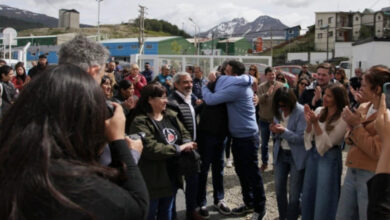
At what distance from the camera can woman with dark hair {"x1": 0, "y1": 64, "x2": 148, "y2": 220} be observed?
118cm

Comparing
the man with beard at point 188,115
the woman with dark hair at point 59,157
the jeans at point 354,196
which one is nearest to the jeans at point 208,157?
the man with beard at point 188,115

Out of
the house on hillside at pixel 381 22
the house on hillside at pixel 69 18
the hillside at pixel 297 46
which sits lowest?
the hillside at pixel 297 46

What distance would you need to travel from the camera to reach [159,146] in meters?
3.48

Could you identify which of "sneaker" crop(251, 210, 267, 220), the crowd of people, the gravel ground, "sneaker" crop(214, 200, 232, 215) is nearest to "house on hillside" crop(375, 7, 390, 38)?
the gravel ground

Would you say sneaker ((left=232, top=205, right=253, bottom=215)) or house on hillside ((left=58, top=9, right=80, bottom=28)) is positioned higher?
house on hillside ((left=58, top=9, right=80, bottom=28))

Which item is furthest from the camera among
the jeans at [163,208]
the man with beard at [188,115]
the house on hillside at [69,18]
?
the house on hillside at [69,18]

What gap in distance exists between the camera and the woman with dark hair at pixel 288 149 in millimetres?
3887

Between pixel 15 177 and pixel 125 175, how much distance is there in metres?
0.40

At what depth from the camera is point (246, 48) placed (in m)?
77.6

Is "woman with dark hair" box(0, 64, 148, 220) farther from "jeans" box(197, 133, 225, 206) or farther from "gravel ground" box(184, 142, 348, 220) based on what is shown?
"gravel ground" box(184, 142, 348, 220)

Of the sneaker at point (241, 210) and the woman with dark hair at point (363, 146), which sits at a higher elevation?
the woman with dark hair at point (363, 146)

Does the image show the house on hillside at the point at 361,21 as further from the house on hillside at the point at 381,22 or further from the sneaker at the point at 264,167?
the sneaker at the point at 264,167

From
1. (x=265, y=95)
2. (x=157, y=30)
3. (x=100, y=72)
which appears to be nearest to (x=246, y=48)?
(x=157, y=30)

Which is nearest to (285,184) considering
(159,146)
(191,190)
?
(191,190)
